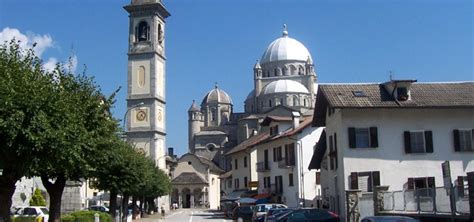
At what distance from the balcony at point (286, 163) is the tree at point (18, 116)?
108 ft

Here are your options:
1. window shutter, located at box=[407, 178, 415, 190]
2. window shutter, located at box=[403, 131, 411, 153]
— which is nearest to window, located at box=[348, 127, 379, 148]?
window shutter, located at box=[403, 131, 411, 153]

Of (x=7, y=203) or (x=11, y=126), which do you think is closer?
(x=11, y=126)

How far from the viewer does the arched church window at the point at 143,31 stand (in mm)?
90375

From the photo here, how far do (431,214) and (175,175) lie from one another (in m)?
90.5

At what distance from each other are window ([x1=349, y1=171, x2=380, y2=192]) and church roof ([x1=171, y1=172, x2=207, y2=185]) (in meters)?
75.6

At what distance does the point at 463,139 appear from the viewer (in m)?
38.8

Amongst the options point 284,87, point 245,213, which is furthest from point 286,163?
point 284,87

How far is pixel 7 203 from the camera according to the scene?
23953mm

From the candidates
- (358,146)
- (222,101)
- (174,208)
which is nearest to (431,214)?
(358,146)

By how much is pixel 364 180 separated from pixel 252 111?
91891 millimetres

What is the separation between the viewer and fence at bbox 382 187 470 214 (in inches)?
914

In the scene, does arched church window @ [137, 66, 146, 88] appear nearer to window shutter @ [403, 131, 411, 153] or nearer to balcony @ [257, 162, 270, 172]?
balcony @ [257, 162, 270, 172]

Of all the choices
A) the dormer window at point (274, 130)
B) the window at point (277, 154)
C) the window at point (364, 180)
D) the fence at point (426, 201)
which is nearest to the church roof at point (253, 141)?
the dormer window at point (274, 130)

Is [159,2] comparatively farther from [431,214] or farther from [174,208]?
[431,214]
